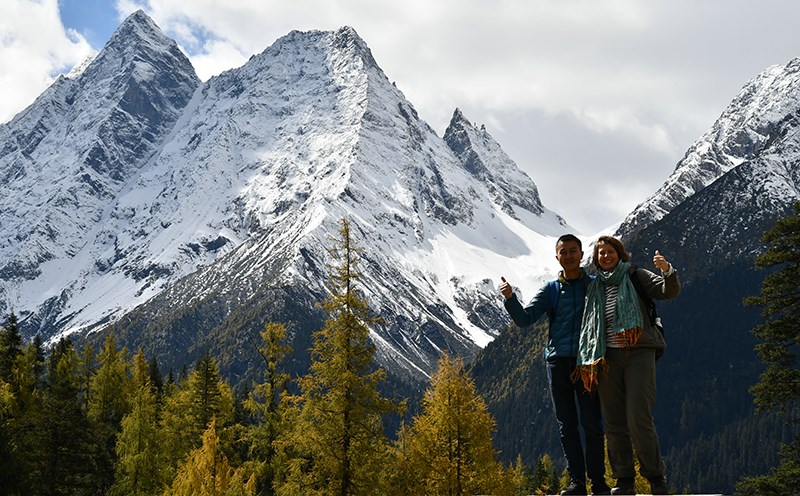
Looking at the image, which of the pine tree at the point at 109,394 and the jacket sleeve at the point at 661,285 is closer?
the jacket sleeve at the point at 661,285

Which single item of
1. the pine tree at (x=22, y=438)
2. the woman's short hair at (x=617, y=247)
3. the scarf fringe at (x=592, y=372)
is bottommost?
the pine tree at (x=22, y=438)

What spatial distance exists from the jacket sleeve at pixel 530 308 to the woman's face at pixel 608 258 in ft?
3.79

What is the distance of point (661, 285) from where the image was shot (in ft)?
42.7

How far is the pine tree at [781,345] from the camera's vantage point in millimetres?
21672

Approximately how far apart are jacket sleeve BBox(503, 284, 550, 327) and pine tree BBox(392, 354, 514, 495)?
14.9 m

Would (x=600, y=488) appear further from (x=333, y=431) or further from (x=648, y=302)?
(x=333, y=431)

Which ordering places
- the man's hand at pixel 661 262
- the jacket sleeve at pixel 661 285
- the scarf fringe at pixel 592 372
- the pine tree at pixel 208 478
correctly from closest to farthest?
the man's hand at pixel 661 262, the jacket sleeve at pixel 661 285, the scarf fringe at pixel 592 372, the pine tree at pixel 208 478

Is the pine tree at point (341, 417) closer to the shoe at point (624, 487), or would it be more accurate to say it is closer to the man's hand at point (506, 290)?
the man's hand at point (506, 290)

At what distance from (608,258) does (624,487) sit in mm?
3521

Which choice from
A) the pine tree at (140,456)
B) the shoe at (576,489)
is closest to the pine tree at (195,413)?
the pine tree at (140,456)

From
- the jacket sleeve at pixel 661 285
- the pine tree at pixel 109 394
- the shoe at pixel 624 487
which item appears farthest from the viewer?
the pine tree at pixel 109 394

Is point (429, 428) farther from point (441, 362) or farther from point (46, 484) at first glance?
point (46, 484)

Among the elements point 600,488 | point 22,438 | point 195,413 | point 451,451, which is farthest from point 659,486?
point 195,413

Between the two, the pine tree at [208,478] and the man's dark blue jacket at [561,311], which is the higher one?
the man's dark blue jacket at [561,311]
